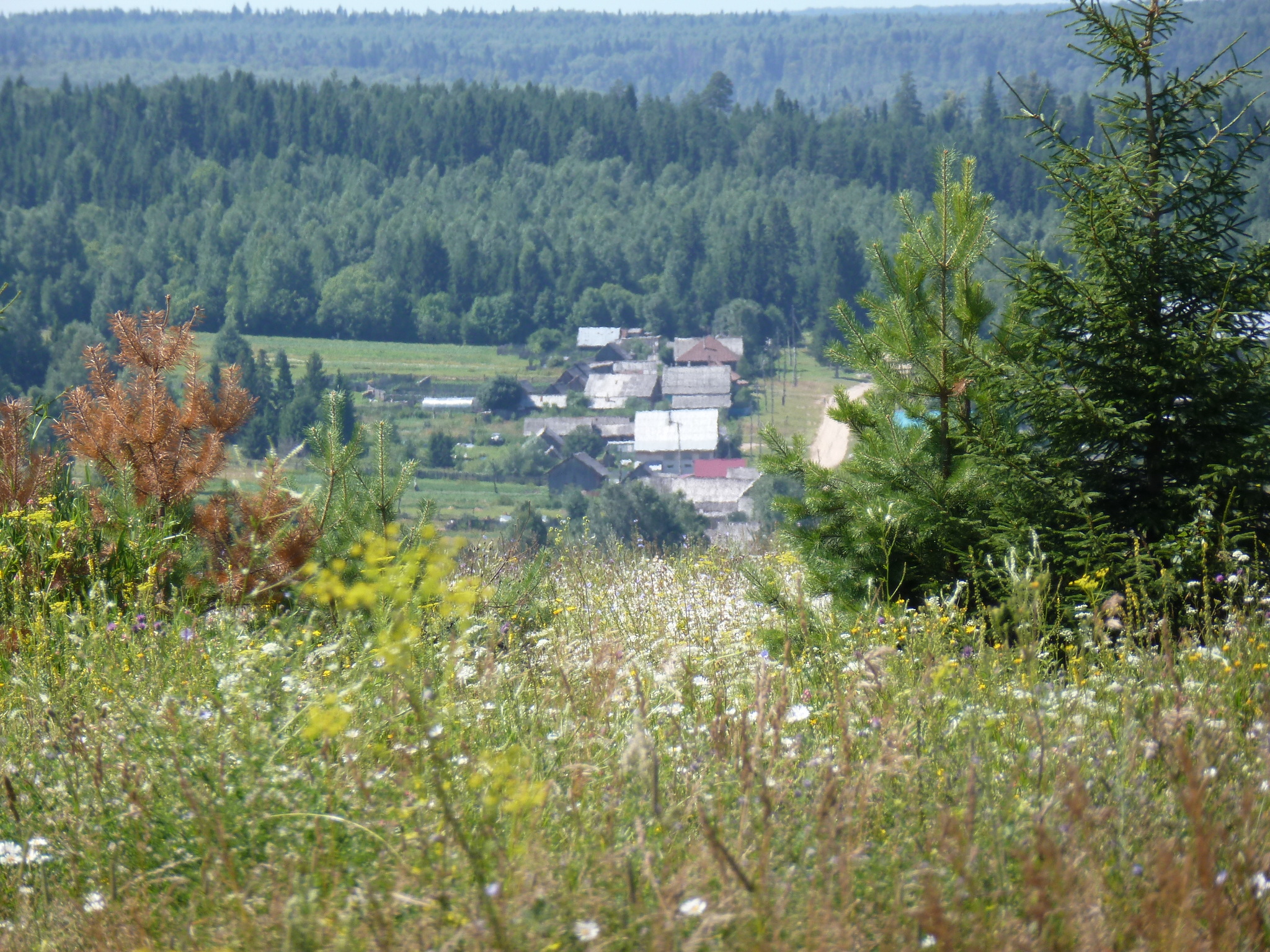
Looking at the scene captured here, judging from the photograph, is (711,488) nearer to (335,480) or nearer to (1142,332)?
(335,480)

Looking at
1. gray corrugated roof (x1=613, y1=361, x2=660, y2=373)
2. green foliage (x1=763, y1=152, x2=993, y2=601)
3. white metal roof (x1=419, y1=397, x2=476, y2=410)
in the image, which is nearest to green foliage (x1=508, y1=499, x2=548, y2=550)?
green foliage (x1=763, y1=152, x2=993, y2=601)

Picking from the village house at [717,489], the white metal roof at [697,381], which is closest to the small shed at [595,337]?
the white metal roof at [697,381]

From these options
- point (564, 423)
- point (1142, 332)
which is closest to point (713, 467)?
point (564, 423)

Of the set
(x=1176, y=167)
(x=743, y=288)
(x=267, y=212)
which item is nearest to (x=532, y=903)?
(x=1176, y=167)

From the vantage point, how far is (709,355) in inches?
3366

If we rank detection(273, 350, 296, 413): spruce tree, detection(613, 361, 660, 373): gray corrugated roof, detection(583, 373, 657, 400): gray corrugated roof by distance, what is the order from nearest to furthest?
detection(273, 350, 296, 413): spruce tree
detection(583, 373, 657, 400): gray corrugated roof
detection(613, 361, 660, 373): gray corrugated roof

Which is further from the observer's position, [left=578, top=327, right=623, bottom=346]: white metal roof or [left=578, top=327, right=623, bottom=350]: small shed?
[left=578, top=327, right=623, bottom=346]: white metal roof

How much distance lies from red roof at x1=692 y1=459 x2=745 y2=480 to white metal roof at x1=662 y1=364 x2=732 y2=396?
44.2 ft

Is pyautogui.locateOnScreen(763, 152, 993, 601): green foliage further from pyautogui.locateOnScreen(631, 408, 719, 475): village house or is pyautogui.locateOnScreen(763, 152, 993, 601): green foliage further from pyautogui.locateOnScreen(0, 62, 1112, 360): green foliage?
pyautogui.locateOnScreen(0, 62, 1112, 360): green foliage

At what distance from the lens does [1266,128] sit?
12.4 feet

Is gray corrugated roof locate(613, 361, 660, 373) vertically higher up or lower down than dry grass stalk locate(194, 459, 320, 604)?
lower down

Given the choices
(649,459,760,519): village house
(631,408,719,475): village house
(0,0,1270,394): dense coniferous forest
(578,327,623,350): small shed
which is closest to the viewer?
(649,459,760,519): village house

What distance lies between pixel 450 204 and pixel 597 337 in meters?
36.1

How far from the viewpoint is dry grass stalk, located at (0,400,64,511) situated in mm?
4426
